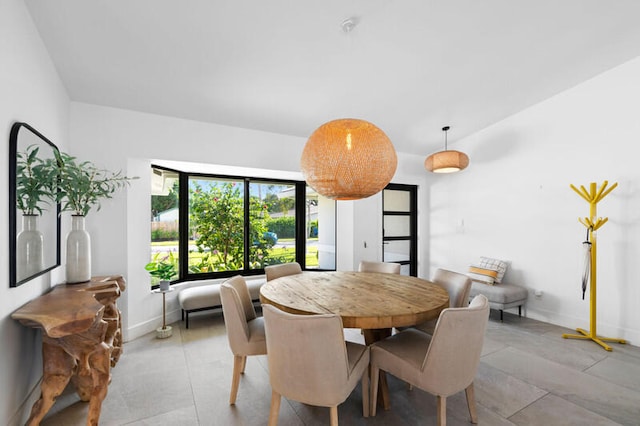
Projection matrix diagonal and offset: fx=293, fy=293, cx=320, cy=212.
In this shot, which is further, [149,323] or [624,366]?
[149,323]

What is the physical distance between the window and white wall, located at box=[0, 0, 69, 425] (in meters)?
1.56

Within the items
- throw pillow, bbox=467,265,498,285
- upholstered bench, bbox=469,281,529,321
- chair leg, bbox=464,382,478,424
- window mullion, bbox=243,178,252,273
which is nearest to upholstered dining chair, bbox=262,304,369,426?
chair leg, bbox=464,382,478,424

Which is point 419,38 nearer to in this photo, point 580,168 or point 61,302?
point 580,168

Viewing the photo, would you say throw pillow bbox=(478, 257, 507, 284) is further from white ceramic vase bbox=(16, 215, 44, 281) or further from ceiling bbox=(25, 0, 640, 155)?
white ceramic vase bbox=(16, 215, 44, 281)

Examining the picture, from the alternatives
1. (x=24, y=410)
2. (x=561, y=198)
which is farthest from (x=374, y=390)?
(x=561, y=198)

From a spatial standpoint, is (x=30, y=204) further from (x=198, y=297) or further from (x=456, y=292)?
(x=456, y=292)

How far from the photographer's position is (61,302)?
1912 millimetres

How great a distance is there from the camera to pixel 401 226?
17.8ft

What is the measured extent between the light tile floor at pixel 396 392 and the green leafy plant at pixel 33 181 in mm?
1429

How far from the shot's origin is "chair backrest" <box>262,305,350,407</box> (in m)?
1.51

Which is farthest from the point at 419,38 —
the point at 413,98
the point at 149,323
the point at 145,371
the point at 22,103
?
the point at 149,323

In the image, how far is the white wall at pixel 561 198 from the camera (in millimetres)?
3256

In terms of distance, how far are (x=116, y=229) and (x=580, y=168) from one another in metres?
5.40

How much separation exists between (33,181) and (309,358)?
85.5 inches
